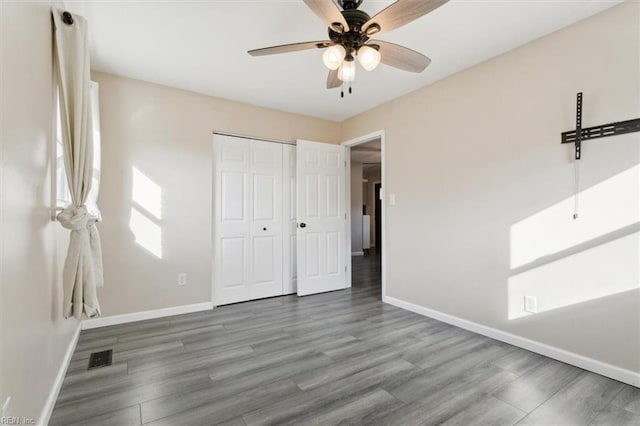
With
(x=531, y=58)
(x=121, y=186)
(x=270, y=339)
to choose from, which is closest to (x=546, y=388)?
(x=270, y=339)

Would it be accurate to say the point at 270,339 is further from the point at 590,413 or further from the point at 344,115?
the point at 344,115

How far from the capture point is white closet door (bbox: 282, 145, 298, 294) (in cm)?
420

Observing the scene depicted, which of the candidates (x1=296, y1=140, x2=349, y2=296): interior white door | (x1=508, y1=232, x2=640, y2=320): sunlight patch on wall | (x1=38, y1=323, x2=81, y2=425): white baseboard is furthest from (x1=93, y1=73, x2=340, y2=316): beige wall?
(x1=508, y1=232, x2=640, y2=320): sunlight patch on wall

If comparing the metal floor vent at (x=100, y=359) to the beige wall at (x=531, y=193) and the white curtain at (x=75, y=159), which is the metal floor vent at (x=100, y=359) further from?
the beige wall at (x=531, y=193)

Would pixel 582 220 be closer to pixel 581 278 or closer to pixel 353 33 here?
pixel 581 278

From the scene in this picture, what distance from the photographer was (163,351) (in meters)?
2.44

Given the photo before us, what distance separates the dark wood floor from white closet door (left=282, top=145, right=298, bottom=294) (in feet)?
3.98

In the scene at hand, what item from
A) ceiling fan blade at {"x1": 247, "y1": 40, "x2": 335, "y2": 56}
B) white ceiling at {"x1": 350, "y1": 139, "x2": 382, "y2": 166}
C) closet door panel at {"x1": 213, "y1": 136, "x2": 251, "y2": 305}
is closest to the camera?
ceiling fan blade at {"x1": 247, "y1": 40, "x2": 335, "y2": 56}

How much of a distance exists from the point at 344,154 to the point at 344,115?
57cm

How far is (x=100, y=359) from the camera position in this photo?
2297 mm

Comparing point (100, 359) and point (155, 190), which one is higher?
point (155, 190)

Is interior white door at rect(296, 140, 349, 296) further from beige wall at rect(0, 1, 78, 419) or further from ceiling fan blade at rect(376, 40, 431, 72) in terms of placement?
beige wall at rect(0, 1, 78, 419)

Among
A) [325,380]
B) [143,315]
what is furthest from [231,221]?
[325,380]

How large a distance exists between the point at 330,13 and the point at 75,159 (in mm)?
1798
